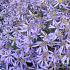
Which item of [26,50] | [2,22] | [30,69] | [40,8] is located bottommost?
[30,69]

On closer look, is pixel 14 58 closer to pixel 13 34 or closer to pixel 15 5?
pixel 13 34

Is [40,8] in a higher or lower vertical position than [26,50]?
higher

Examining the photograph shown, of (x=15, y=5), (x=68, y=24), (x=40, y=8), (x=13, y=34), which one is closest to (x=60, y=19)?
(x=68, y=24)

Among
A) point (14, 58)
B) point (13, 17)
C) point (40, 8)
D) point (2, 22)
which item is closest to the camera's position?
point (14, 58)

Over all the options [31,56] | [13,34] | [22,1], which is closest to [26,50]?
[31,56]

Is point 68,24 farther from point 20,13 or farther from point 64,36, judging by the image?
point 20,13

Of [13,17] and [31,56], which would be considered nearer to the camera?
[31,56]

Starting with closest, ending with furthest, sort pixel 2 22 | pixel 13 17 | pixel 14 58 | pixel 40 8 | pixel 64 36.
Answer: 1. pixel 64 36
2. pixel 14 58
3. pixel 40 8
4. pixel 13 17
5. pixel 2 22
